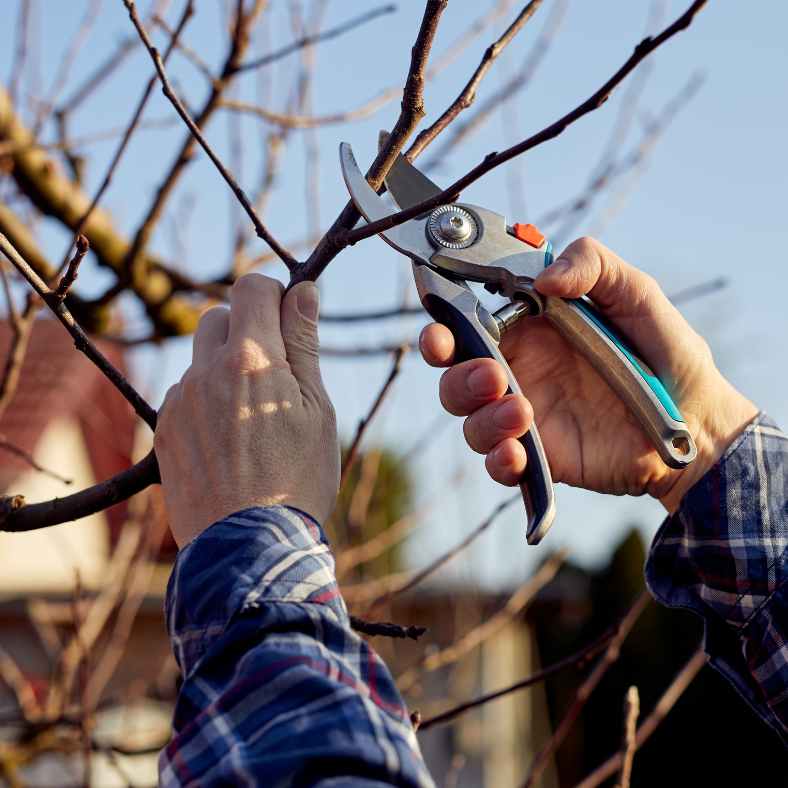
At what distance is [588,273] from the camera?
5.49 feet

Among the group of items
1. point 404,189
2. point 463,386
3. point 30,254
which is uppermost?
point 30,254

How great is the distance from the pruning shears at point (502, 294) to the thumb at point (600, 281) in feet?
0.15

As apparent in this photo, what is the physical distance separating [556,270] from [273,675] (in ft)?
2.98

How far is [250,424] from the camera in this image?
3.89 ft

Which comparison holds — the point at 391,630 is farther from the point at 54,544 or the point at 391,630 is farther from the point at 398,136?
the point at 54,544

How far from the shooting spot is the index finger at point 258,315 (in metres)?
1.25

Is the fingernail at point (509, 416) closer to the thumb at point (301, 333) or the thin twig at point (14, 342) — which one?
the thumb at point (301, 333)

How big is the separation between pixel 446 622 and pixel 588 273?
4.75m

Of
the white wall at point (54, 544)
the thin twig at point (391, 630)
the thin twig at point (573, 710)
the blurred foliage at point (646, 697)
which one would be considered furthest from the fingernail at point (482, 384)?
the white wall at point (54, 544)

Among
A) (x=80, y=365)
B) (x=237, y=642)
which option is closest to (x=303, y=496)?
(x=237, y=642)

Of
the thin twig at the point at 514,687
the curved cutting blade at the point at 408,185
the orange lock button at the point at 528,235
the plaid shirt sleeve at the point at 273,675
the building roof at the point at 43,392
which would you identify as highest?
the building roof at the point at 43,392

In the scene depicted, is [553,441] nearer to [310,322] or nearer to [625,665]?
[310,322]

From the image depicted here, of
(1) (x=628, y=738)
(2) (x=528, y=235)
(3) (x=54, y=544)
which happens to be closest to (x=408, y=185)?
(2) (x=528, y=235)

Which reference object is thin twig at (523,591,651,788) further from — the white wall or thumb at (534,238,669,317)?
the white wall
